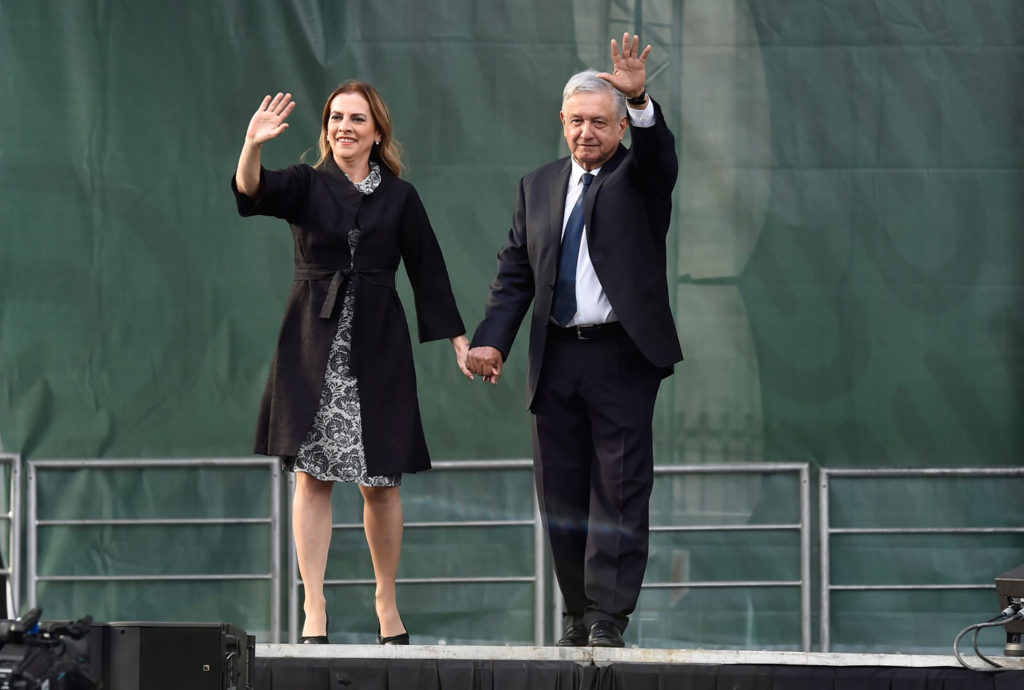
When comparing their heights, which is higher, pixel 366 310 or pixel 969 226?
pixel 969 226

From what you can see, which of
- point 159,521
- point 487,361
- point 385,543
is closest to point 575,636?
point 385,543

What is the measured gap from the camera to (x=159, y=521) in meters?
5.48

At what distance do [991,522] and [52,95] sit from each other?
143 inches

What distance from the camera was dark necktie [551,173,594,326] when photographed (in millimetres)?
4059

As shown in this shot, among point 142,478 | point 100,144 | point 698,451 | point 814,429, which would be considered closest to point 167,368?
point 142,478

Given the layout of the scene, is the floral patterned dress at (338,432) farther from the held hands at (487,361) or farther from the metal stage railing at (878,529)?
the metal stage railing at (878,529)

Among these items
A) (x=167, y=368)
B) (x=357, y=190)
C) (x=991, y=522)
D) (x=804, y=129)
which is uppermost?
(x=804, y=129)

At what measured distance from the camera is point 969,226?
5.50 m

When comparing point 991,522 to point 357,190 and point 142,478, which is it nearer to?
point 357,190

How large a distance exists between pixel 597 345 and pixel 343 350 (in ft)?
A: 2.29

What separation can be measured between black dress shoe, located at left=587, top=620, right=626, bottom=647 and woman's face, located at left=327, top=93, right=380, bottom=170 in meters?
1.43

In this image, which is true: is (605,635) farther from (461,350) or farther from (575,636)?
(461,350)

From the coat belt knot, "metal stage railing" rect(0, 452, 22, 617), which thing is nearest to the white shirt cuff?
the coat belt knot

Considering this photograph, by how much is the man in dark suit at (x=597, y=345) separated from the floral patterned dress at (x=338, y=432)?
1.15ft
